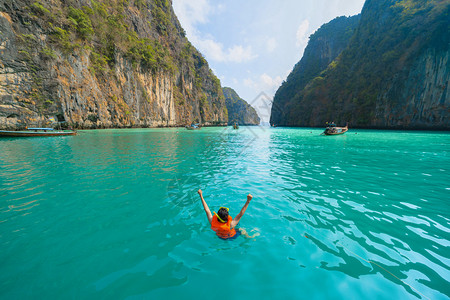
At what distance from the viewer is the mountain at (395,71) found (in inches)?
1473

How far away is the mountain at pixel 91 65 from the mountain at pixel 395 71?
61.4 metres

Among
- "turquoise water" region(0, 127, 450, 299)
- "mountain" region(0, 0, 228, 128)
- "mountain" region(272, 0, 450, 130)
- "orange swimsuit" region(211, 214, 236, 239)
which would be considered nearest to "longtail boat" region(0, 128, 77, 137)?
"mountain" region(0, 0, 228, 128)

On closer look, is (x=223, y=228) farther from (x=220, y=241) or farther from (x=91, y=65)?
(x=91, y=65)

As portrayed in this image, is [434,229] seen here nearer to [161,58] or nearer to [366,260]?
[366,260]

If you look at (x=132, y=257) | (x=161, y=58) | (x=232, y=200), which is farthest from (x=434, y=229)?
(x=161, y=58)

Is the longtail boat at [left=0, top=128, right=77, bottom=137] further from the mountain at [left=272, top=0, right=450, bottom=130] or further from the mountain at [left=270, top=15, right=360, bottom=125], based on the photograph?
the mountain at [left=270, top=15, right=360, bottom=125]

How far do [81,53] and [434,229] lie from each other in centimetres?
5012


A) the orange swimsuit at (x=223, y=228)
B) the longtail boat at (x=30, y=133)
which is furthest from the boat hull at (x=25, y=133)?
the orange swimsuit at (x=223, y=228)

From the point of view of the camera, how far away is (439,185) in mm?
6691

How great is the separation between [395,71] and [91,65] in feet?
244

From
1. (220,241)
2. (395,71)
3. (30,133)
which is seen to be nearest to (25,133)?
(30,133)

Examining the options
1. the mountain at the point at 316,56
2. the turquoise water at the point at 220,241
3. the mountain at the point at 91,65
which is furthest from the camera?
the mountain at the point at 316,56

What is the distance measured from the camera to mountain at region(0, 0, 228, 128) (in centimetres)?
2434

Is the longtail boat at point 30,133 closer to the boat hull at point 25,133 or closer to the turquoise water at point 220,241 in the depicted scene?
the boat hull at point 25,133
